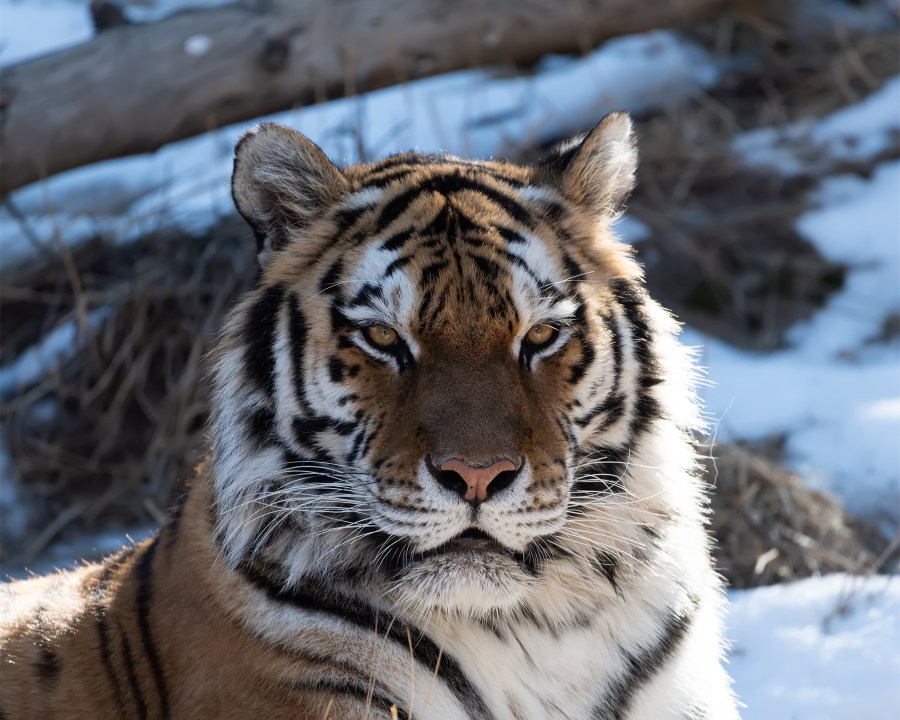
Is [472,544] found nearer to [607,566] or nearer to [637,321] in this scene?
[607,566]

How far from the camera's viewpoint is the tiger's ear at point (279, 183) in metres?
2.03

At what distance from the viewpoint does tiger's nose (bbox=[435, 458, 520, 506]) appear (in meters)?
1.72

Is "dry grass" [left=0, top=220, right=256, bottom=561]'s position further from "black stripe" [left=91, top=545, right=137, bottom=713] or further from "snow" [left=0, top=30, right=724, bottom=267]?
"black stripe" [left=91, top=545, right=137, bottom=713]

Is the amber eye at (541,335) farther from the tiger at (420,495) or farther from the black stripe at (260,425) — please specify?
the black stripe at (260,425)

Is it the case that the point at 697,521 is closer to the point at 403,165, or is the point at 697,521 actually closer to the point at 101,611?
the point at 403,165

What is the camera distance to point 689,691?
2002 mm

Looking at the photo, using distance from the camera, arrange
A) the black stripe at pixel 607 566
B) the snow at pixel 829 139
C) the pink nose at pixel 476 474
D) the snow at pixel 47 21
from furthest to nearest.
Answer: the snow at pixel 47 21
the snow at pixel 829 139
the black stripe at pixel 607 566
the pink nose at pixel 476 474

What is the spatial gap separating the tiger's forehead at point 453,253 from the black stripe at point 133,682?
66cm

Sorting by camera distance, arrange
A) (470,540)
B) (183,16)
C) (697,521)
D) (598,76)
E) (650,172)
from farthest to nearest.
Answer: (598,76) → (650,172) → (183,16) → (697,521) → (470,540)

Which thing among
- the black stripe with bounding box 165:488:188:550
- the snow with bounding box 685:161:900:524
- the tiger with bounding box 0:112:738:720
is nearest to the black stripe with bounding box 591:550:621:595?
the tiger with bounding box 0:112:738:720

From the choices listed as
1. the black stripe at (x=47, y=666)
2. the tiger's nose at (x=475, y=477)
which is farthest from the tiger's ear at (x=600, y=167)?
the black stripe at (x=47, y=666)

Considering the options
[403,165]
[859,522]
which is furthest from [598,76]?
[403,165]

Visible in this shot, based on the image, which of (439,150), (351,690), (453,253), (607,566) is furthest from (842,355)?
(351,690)

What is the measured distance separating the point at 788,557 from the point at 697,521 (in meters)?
1.42
